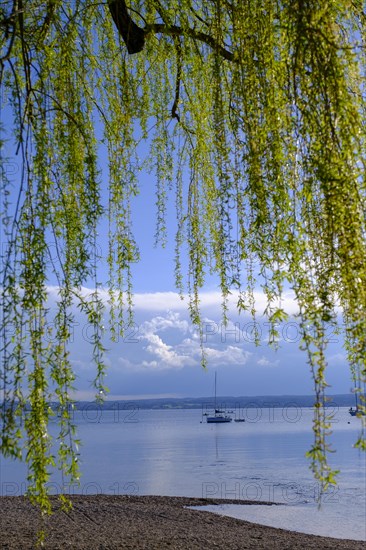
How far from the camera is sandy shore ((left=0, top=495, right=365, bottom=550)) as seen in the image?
6031 mm

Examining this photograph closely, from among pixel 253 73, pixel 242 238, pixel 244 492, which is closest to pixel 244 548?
pixel 242 238

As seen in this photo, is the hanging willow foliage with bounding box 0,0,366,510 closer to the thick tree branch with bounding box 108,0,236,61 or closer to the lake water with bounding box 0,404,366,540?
the thick tree branch with bounding box 108,0,236,61

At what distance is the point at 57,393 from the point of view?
227 cm

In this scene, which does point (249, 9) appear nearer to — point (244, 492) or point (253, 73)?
point (253, 73)

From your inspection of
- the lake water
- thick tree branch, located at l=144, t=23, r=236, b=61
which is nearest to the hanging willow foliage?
thick tree branch, located at l=144, t=23, r=236, b=61

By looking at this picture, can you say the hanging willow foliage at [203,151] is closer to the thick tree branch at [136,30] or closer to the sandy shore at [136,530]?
the thick tree branch at [136,30]

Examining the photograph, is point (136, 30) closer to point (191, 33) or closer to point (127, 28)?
point (127, 28)

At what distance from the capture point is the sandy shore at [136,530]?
603 cm

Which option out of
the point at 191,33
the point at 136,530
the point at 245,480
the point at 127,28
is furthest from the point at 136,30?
the point at 245,480

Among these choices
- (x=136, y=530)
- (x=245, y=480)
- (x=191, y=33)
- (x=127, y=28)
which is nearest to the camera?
(x=191, y=33)

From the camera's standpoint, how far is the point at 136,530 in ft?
22.3

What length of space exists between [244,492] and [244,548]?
16.5 metres

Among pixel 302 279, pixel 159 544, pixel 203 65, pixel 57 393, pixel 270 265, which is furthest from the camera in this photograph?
pixel 159 544

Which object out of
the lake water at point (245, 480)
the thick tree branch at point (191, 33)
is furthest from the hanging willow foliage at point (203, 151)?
the lake water at point (245, 480)
